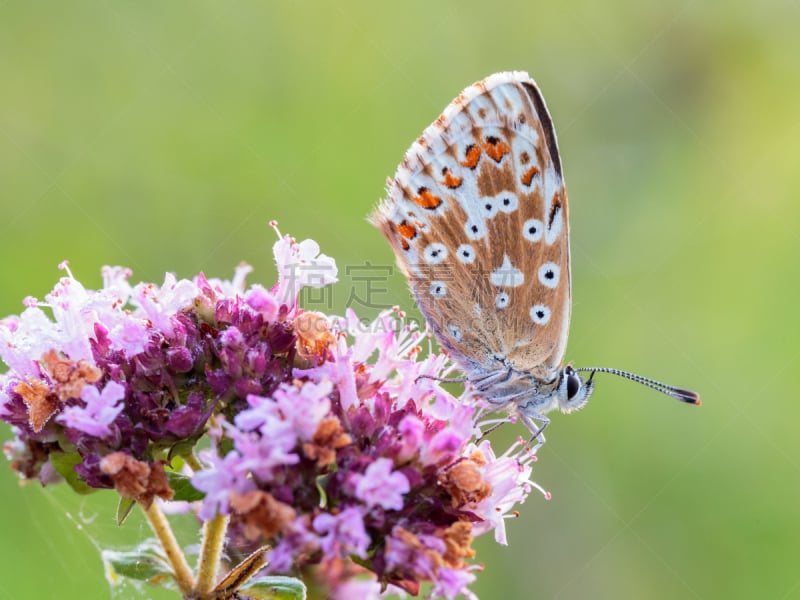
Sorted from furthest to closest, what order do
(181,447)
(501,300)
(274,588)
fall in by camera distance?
(501,300)
(274,588)
(181,447)

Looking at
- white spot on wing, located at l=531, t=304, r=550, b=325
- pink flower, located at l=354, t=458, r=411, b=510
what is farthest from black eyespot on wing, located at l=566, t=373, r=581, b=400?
pink flower, located at l=354, t=458, r=411, b=510

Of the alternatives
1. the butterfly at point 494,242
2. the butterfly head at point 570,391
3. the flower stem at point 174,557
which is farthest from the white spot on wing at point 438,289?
the flower stem at point 174,557

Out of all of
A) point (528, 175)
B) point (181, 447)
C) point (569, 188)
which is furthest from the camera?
point (569, 188)

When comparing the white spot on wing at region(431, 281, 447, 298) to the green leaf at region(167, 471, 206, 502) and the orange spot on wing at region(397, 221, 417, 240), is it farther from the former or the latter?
the green leaf at region(167, 471, 206, 502)

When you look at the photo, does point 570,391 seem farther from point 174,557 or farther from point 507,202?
point 174,557

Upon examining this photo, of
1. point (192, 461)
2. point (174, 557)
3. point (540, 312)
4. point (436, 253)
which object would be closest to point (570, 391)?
point (540, 312)

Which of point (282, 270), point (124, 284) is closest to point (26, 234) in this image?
point (124, 284)

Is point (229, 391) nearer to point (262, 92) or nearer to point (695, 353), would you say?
point (262, 92)
